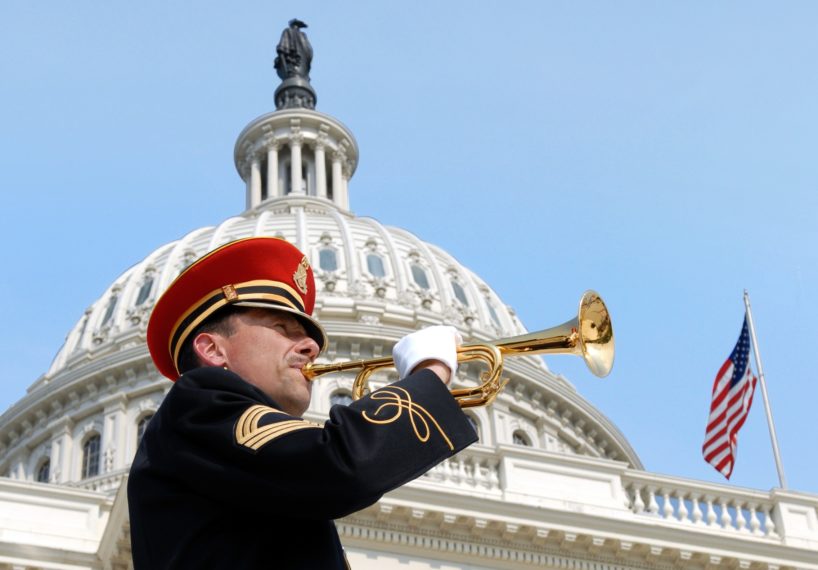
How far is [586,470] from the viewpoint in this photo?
28.5 m

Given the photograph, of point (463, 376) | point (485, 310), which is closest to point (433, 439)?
point (463, 376)

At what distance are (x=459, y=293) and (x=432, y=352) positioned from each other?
169 ft

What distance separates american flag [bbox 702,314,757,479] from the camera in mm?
30422

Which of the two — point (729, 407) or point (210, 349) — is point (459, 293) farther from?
point (210, 349)

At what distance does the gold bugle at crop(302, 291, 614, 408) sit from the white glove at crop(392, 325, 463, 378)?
5.8 inches

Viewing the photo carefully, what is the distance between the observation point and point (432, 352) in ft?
17.3

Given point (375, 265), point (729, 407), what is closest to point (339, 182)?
point (375, 265)

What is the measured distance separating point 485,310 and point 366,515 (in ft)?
103

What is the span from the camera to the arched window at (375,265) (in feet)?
180

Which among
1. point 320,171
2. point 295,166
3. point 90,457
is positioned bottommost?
point 90,457

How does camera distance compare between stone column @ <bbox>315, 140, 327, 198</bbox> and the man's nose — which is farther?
stone column @ <bbox>315, 140, 327, 198</bbox>

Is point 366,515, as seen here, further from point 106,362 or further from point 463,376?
point 106,362

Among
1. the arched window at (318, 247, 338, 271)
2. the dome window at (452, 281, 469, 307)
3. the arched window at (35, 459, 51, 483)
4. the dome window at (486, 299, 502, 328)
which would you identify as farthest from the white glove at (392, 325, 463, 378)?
the dome window at (486, 299, 502, 328)

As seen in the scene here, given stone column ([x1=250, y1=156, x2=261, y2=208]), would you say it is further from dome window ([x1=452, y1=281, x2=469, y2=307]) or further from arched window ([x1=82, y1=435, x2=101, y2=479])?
arched window ([x1=82, y1=435, x2=101, y2=479])
